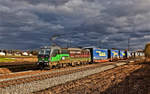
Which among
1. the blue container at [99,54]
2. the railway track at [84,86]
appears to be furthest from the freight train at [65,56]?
the railway track at [84,86]

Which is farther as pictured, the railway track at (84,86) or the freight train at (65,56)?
the freight train at (65,56)

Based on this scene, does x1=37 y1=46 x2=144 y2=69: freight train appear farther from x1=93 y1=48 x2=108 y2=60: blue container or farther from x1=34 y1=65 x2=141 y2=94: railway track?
x1=34 y1=65 x2=141 y2=94: railway track

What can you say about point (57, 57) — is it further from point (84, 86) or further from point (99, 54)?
point (99, 54)

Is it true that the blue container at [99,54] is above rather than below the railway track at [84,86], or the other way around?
above

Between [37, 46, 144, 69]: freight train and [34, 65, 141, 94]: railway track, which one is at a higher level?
[37, 46, 144, 69]: freight train

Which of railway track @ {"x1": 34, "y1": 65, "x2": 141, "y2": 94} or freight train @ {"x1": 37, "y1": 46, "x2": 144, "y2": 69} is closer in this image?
railway track @ {"x1": 34, "y1": 65, "x2": 141, "y2": 94}

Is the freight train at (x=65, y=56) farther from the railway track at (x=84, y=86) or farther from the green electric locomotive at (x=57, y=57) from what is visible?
the railway track at (x=84, y=86)

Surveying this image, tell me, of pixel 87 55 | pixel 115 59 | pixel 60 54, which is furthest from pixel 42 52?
pixel 115 59

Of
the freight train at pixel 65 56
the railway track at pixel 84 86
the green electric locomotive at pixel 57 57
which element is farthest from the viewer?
the freight train at pixel 65 56

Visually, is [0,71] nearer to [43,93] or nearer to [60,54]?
[60,54]

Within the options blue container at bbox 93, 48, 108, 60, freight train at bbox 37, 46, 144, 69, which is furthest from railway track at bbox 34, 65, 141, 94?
blue container at bbox 93, 48, 108, 60

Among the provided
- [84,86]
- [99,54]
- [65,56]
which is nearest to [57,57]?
[65,56]

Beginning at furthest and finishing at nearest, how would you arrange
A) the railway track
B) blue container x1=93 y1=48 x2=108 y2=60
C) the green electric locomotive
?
1. blue container x1=93 y1=48 x2=108 y2=60
2. the green electric locomotive
3. the railway track

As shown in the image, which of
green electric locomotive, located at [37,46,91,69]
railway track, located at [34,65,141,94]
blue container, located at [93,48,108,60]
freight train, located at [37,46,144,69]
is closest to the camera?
railway track, located at [34,65,141,94]
